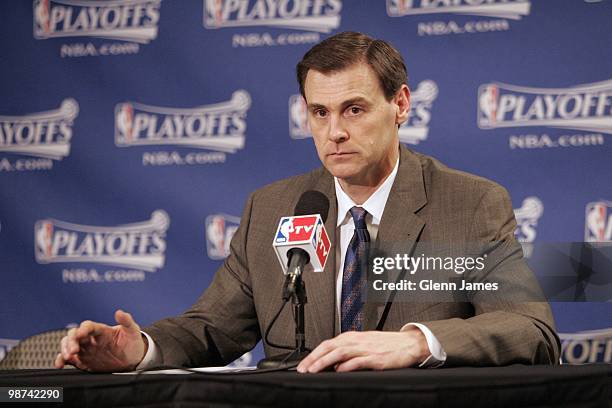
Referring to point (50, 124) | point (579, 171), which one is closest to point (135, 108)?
point (50, 124)

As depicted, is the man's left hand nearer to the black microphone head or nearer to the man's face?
the black microphone head

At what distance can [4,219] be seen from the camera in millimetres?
4414

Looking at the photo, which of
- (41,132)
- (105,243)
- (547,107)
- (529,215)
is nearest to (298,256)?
(529,215)

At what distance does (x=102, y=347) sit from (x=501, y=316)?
37.7 inches

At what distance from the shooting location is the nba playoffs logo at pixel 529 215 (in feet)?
12.1

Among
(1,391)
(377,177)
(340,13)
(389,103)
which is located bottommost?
(1,391)

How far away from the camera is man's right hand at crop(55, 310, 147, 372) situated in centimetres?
195

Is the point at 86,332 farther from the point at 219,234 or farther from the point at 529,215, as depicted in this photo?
the point at 529,215

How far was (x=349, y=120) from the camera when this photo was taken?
2572 mm

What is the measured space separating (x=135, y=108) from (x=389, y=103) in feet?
6.57

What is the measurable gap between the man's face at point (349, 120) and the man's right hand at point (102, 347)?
79 cm

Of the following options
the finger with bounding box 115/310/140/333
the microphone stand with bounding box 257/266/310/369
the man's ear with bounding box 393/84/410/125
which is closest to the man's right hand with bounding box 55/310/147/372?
the finger with bounding box 115/310/140/333

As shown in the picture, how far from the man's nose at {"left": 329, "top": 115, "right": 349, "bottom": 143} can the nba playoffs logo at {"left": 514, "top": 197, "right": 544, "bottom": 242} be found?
1.41 meters

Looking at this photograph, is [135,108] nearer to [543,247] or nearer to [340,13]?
[340,13]
